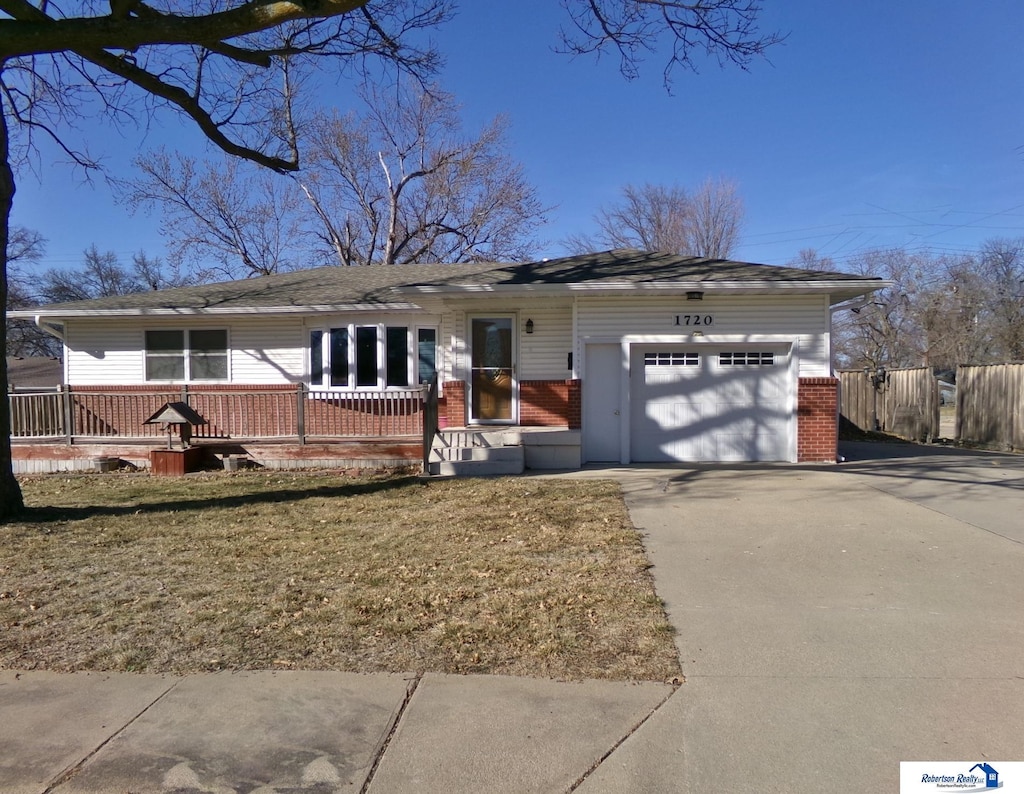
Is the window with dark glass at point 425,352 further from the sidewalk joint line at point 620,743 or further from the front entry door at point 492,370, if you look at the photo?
the sidewalk joint line at point 620,743

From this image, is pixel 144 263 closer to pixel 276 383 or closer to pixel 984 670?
pixel 276 383

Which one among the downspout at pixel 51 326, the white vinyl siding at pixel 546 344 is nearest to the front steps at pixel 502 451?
the white vinyl siding at pixel 546 344

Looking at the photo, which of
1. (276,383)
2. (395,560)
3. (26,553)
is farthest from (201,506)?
(276,383)

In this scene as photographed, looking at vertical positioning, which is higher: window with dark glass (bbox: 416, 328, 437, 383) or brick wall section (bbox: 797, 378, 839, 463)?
window with dark glass (bbox: 416, 328, 437, 383)

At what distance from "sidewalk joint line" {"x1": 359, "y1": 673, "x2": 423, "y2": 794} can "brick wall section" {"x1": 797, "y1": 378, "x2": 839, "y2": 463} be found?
9580mm

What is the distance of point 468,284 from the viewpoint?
451 inches

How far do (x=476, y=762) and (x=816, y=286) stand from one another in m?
10.0

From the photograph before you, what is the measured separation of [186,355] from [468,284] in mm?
6914

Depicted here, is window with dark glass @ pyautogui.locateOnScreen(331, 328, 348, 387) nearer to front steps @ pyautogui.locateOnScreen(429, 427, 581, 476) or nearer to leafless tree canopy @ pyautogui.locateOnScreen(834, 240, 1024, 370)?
front steps @ pyautogui.locateOnScreen(429, 427, 581, 476)

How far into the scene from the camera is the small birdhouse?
1139 cm

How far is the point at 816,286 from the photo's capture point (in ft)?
35.7

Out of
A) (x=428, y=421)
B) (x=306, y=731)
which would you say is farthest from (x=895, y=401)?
(x=306, y=731)

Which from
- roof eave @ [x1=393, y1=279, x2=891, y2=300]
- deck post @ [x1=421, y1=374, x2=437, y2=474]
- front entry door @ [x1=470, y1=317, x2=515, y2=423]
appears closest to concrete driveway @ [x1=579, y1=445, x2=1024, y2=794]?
roof eave @ [x1=393, y1=279, x2=891, y2=300]

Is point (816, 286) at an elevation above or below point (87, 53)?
below
